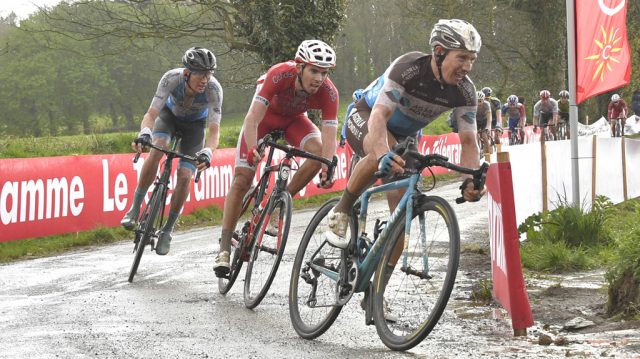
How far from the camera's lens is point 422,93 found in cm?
615

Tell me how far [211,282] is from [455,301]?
8.84 ft

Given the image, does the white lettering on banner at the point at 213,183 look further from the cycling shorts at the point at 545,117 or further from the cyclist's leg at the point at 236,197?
the cycling shorts at the point at 545,117

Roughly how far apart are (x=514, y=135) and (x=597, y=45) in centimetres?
2558

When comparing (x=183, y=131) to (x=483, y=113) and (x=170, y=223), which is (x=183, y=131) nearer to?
(x=170, y=223)

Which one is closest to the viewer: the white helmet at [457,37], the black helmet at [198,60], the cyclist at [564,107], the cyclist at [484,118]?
the white helmet at [457,37]

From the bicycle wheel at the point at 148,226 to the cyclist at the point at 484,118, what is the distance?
53.1 ft

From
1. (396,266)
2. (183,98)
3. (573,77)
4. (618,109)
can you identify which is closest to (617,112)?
(618,109)

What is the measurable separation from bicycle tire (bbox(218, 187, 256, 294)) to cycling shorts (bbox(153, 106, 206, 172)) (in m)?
1.46

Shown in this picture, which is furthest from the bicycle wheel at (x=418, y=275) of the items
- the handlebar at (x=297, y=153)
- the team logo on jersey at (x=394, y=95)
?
the handlebar at (x=297, y=153)

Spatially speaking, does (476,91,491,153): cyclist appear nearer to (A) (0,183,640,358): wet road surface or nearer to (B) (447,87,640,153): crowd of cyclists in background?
(B) (447,87,640,153): crowd of cyclists in background

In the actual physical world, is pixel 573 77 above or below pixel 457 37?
above

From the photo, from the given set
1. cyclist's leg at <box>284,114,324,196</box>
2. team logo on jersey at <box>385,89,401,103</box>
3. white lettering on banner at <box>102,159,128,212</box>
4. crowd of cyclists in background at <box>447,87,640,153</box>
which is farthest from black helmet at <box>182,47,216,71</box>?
crowd of cyclists in background at <box>447,87,640,153</box>

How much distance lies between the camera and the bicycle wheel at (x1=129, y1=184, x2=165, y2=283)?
31.1 ft

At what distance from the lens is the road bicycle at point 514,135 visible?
1379 inches
